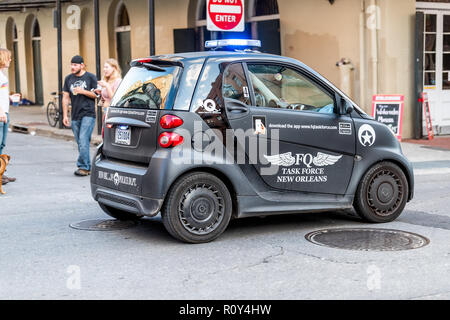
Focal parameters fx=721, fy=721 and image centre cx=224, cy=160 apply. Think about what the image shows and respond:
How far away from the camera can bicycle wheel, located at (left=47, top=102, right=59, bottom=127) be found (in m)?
21.0

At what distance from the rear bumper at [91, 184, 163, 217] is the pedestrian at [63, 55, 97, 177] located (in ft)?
13.9

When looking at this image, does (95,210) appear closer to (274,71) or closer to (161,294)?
(274,71)

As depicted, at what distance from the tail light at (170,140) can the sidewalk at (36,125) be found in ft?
35.0

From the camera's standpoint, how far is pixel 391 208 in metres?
7.55

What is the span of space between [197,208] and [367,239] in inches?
64.7

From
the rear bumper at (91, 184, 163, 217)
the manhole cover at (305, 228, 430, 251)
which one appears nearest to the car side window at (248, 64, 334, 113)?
the manhole cover at (305, 228, 430, 251)

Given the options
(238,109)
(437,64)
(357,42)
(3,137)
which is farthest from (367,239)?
(437,64)

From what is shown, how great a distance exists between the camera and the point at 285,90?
711 centimetres

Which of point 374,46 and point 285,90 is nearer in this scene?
point 285,90

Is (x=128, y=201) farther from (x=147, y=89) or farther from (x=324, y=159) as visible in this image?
(x=324, y=159)

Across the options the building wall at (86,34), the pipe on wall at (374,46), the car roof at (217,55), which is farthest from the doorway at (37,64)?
the car roof at (217,55)

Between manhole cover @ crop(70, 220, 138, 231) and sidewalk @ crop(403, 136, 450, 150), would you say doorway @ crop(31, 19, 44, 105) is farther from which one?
manhole cover @ crop(70, 220, 138, 231)
